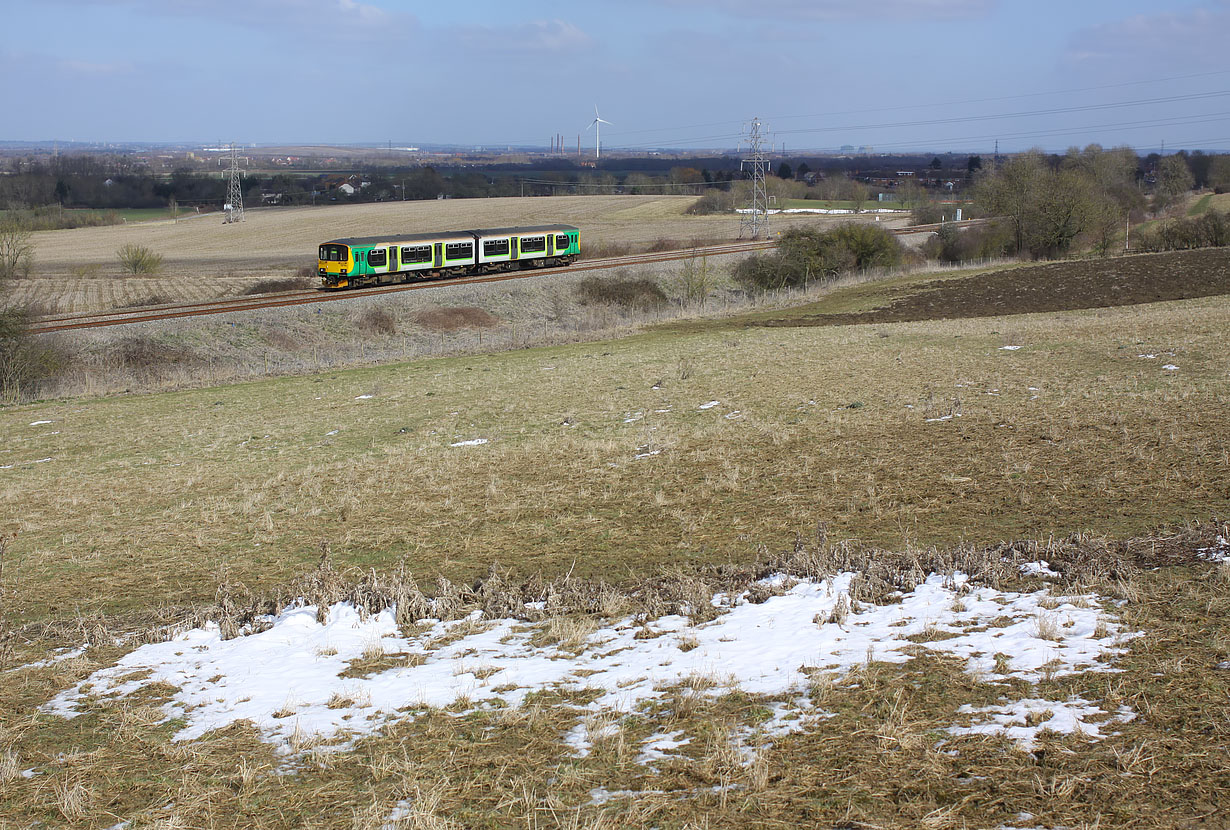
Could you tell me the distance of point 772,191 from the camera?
450ft

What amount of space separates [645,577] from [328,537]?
468 centimetres

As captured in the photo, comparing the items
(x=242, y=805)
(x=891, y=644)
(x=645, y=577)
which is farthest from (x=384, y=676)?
(x=891, y=644)

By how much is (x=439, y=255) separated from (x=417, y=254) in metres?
1.44

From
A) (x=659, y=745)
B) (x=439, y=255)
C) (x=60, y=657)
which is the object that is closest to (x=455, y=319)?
(x=439, y=255)

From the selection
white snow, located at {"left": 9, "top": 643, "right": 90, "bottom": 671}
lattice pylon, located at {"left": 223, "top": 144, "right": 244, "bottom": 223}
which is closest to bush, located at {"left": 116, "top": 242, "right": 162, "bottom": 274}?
lattice pylon, located at {"left": 223, "top": 144, "right": 244, "bottom": 223}

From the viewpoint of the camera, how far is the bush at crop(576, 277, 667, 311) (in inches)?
2078

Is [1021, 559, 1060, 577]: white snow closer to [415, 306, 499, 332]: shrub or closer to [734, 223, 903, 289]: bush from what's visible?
[415, 306, 499, 332]: shrub

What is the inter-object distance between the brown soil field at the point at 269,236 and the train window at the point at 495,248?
15957 mm

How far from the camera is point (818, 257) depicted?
55375 millimetres

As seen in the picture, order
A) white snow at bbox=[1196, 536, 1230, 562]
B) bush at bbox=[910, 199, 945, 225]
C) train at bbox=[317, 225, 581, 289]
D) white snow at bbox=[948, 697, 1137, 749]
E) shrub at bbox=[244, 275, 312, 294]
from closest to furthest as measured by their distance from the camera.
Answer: white snow at bbox=[948, 697, 1137, 749] → white snow at bbox=[1196, 536, 1230, 562] → train at bbox=[317, 225, 581, 289] → shrub at bbox=[244, 275, 312, 294] → bush at bbox=[910, 199, 945, 225]

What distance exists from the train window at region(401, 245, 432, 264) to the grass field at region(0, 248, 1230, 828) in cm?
2962

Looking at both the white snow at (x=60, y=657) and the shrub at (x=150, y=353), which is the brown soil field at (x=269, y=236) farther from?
the white snow at (x=60, y=657)

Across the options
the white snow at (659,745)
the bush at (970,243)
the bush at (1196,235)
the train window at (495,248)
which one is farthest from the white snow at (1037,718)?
the bush at (970,243)

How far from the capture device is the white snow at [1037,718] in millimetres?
5547
